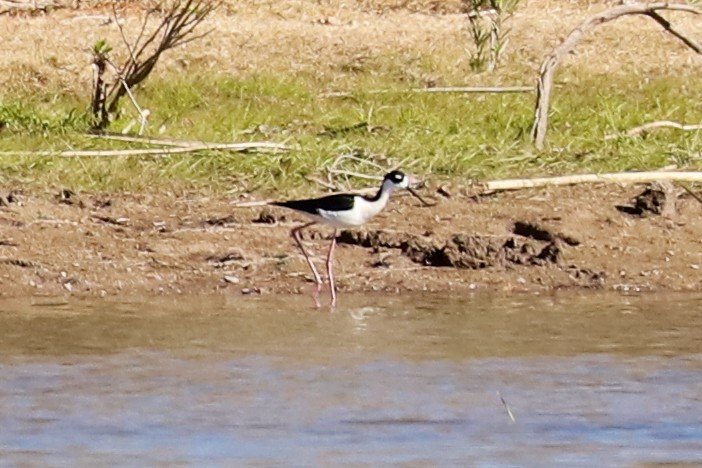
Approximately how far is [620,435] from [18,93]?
827 cm

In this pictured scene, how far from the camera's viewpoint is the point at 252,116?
13102 mm

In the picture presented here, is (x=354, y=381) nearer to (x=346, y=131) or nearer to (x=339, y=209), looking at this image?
(x=339, y=209)

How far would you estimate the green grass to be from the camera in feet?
36.8

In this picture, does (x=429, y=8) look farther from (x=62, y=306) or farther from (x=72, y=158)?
(x=62, y=306)

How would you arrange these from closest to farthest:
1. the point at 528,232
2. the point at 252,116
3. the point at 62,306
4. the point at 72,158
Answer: the point at 62,306, the point at 528,232, the point at 72,158, the point at 252,116

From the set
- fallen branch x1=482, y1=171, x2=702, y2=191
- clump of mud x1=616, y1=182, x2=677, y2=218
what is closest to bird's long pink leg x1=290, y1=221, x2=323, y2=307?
fallen branch x1=482, y1=171, x2=702, y2=191

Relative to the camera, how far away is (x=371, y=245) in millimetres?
10281

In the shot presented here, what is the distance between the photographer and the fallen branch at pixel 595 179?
10164mm

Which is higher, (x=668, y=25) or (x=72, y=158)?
(x=668, y=25)

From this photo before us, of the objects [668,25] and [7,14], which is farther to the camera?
[7,14]

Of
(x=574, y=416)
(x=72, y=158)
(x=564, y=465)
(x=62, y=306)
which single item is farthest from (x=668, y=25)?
(x=564, y=465)

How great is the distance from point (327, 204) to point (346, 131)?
9.21ft

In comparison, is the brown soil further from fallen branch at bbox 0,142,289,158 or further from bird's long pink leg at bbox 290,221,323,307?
fallen branch at bbox 0,142,289,158

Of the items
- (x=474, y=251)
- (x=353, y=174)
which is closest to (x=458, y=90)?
(x=353, y=174)
